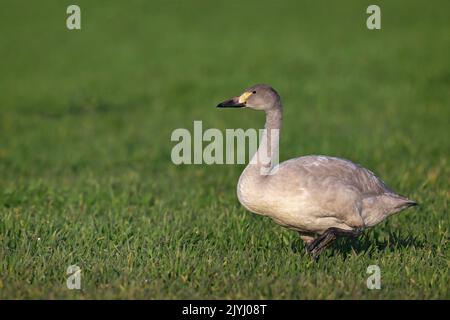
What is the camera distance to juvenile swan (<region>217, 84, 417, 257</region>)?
6211 millimetres

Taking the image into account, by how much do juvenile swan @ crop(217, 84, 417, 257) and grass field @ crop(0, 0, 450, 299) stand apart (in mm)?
301

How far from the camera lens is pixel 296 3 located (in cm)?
2827

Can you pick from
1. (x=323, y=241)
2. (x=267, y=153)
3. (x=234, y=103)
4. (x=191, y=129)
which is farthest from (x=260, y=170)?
(x=191, y=129)

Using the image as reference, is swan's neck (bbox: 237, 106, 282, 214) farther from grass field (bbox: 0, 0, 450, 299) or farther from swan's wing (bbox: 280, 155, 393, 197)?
grass field (bbox: 0, 0, 450, 299)

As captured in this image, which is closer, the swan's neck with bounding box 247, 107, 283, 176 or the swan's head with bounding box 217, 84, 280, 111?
the swan's neck with bounding box 247, 107, 283, 176

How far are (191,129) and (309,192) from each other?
8211 mm

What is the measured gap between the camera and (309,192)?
6.20 metres

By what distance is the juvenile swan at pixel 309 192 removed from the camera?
6.21 m

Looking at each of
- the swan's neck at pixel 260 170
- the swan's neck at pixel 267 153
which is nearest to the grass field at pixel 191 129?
the swan's neck at pixel 260 170

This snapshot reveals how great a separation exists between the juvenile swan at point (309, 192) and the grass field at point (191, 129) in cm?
30

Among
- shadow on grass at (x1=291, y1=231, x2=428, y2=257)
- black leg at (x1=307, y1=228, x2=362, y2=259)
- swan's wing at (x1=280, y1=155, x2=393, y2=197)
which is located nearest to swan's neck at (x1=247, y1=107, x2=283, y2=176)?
swan's wing at (x1=280, y1=155, x2=393, y2=197)

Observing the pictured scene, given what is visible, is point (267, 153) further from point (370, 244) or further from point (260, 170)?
point (370, 244)

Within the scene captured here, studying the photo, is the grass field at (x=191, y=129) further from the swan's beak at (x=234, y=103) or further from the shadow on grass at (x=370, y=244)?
the swan's beak at (x=234, y=103)

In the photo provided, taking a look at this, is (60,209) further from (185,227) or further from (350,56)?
(350,56)
